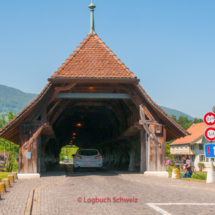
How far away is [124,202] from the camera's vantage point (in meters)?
9.11

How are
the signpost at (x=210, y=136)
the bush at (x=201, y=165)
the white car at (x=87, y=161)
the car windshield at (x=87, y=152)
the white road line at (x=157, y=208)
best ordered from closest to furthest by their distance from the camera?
the white road line at (x=157, y=208), the signpost at (x=210, y=136), the white car at (x=87, y=161), the car windshield at (x=87, y=152), the bush at (x=201, y=165)

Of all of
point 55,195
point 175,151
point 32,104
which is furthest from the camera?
point 175,151

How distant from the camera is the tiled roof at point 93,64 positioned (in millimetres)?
17922

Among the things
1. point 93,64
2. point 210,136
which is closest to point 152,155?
point 210,136

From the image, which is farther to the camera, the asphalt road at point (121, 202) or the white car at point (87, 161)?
the white car at point (87, 161)

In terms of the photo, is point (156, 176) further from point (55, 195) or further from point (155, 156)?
point (55, 195)

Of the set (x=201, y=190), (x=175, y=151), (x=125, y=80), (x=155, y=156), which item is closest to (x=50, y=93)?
(x=125, y=80)

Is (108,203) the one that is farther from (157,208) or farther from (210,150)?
(210,150)

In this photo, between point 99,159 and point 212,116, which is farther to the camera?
point 99,159

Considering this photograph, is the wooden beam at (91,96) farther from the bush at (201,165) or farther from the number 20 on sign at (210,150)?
the bush at (201,165)

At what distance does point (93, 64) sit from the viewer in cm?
1884

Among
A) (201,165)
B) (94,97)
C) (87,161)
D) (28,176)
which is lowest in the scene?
(201,165)

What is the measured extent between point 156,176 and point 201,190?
20.4ft

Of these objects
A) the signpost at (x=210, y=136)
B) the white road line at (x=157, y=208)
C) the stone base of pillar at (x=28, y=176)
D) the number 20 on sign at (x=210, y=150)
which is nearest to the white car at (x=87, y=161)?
the stone base of pillar at (x=28, y=176)
